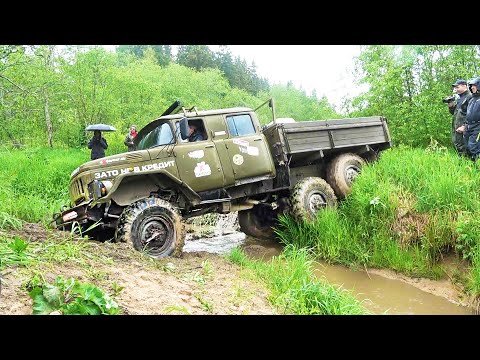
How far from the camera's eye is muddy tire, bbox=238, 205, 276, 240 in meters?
8.29

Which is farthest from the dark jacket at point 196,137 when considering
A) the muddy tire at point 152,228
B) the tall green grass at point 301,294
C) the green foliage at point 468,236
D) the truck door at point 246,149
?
the green foliage at point 468,236

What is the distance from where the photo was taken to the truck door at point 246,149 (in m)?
6.89

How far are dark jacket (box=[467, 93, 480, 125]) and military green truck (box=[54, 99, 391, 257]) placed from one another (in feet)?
5.56

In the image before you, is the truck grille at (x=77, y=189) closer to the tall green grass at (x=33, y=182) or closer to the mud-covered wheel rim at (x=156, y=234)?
the tall green grass at (x=33, y=182)

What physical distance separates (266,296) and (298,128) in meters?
3.96

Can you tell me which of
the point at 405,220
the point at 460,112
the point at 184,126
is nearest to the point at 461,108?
the point at 460,112

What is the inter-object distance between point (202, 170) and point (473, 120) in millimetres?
4654

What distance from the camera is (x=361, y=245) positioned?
6574 millimetres

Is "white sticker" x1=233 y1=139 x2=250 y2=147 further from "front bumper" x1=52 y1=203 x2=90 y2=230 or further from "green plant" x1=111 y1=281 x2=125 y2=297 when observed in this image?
"green plant" x1=111 y1=281 x2=125 y2=297

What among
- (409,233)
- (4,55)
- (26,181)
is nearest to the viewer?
(4,55)

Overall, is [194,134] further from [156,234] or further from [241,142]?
[156,234]

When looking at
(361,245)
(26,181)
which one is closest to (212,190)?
(361,245)

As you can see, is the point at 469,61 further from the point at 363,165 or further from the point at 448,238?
the point at 448,238

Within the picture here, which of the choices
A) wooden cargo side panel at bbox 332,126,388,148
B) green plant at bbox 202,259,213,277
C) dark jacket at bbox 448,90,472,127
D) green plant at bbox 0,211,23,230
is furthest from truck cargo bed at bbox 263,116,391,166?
green plant at bbox 0,211,23,230
